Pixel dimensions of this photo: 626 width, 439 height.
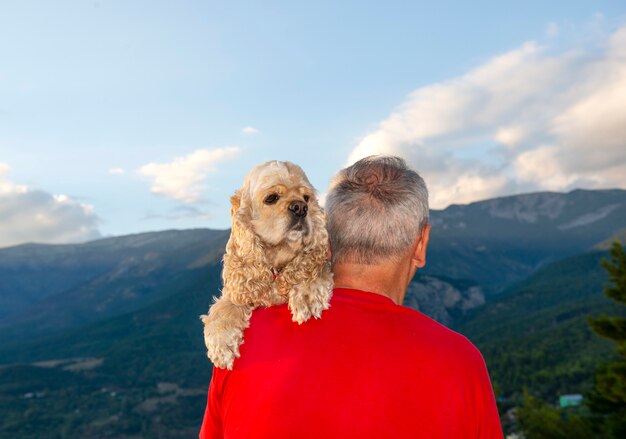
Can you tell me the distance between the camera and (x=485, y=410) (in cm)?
385

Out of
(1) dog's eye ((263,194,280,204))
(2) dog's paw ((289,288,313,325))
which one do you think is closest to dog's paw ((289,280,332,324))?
(2) dog's paw ((289,288,313,325))

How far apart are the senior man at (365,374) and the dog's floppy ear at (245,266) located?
0.83m

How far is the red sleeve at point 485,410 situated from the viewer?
3.83 m

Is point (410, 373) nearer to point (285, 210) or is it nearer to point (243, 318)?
point (243, 318)

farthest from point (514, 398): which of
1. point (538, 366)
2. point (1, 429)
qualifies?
point (1, 429)

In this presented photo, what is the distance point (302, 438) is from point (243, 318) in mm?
1396

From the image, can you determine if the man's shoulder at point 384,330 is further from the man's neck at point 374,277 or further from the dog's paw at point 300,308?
the man's neck at point 374,277

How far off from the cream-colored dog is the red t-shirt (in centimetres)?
100

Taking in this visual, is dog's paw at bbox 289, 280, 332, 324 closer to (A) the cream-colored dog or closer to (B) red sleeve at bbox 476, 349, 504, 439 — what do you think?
(A) the cream-colored dog

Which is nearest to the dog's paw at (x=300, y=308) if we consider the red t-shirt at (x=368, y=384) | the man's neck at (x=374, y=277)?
the red t-shirt at (x=368, y=384)

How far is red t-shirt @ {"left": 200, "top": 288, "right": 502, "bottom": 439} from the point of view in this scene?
3664 mm

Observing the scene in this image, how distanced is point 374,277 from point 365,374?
0.76 m

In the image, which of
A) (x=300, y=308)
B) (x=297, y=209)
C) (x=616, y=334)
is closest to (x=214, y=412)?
(x=300, y=308)

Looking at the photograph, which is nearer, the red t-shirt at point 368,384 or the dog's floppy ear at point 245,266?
the red t-shirt at point 368,384
